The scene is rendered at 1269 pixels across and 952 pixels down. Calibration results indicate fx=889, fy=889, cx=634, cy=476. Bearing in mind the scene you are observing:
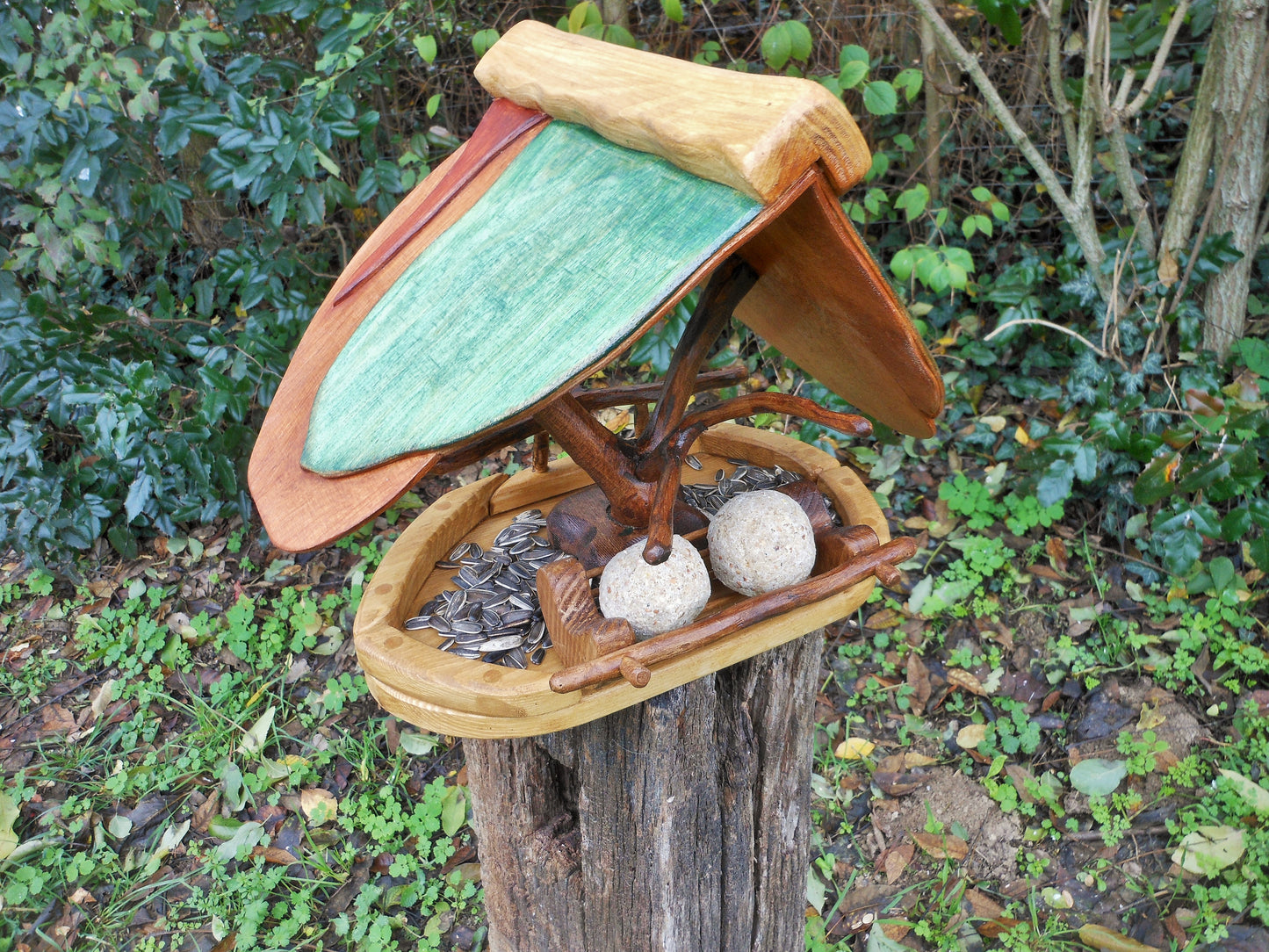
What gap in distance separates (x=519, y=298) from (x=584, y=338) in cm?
11

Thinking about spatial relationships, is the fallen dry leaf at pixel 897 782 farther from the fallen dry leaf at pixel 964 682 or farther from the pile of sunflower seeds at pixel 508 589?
the pile of sunflower seeds at pixel 508 589

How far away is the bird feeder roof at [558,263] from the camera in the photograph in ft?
2.98

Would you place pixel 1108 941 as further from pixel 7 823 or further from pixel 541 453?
pixel 7 823

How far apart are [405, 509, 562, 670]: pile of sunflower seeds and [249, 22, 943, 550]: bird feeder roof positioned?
0.31 meters

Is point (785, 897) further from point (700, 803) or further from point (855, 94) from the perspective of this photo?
point (855, 94)

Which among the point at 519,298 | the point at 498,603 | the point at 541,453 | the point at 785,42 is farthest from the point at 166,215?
the point at 519,298

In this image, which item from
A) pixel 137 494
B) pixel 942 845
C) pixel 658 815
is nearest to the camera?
pixel 658 815

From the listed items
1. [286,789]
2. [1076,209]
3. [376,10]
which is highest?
[376,10]

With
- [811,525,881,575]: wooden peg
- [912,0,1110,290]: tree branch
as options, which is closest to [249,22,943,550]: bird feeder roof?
[811,525,881,575]: wooden peg

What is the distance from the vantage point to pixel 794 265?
1.14m

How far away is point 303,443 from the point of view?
3.50 ft

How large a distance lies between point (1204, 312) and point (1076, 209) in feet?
1.67

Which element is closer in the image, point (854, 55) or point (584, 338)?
point (584, 338)

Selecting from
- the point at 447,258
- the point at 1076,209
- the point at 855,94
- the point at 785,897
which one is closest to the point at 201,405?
the point at 447,258
